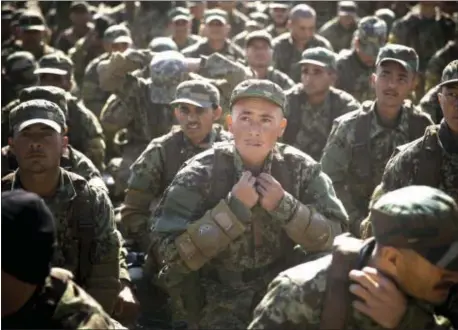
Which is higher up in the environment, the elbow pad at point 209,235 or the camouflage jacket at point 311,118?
the elbow pad at point 209,235

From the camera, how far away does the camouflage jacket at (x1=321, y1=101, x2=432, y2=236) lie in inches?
253

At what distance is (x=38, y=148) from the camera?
4750 millimetres

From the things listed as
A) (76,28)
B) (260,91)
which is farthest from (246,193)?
(76,28)

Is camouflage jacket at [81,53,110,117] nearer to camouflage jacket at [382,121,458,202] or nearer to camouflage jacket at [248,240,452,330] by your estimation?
camouflage jacket at [382,121,458,202]

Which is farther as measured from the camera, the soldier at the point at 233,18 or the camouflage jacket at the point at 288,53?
the soldier at the point at 233,18

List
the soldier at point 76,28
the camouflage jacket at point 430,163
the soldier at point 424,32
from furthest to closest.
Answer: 1. the soldier at point 76,28
2. the soldier at point 424,32
3. the camouflage jacket at point 430,163

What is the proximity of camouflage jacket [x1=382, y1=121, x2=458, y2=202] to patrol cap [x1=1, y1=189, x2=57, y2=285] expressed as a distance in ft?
8.32

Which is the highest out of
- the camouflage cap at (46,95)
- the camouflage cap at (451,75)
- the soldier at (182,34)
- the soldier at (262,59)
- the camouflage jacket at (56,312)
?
the camouflage cap at (451,75)

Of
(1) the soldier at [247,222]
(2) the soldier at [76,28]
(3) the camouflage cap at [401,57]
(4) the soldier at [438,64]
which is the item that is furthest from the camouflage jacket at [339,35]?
(1) the soldier at [247,222]

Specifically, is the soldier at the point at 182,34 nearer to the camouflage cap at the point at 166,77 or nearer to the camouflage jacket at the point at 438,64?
the camouflage jacket at the point at 438,64

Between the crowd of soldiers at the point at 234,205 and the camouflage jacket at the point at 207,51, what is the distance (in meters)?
1.56

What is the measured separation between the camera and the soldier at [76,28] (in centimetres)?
1465

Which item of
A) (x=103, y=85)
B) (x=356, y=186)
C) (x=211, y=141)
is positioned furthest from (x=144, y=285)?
(x=103, y=85)

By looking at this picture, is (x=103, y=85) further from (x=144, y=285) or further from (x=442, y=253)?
(x=442, y=253)
